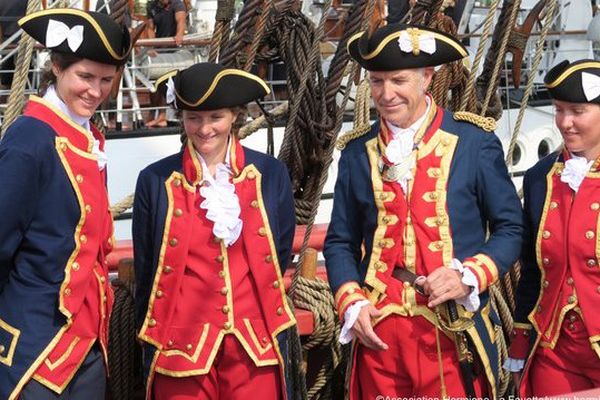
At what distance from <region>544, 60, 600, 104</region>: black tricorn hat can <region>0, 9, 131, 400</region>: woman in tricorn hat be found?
1.28 metres

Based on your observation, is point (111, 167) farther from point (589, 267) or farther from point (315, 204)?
point (589, 267)

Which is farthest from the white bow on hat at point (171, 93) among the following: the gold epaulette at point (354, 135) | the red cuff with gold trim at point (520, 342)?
the red cuff with gold trim at point (520, 342)

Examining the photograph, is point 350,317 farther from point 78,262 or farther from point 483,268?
point 78,262

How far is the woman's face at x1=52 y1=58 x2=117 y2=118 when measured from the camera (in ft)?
10.4

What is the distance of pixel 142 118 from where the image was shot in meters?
9.89

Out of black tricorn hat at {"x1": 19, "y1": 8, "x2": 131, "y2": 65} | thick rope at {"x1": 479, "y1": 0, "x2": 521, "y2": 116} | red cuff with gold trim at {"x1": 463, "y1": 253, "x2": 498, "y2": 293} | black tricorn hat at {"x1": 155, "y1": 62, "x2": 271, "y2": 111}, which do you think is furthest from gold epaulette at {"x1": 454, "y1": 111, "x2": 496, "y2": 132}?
thick rope at {"x1": 479, "y1": 0, "x2": 521, "y2": 116}

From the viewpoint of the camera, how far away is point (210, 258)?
333cm

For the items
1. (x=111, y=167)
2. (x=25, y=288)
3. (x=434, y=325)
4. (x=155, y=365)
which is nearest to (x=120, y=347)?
(x=155, y=365)

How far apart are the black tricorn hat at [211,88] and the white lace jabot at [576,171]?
0.94 metres

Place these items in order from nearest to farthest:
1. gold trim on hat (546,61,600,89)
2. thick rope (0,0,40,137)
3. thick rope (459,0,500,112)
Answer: gold trim on hat (546,61,600,89), thick rope (0,0,40,137), thick rope (459,0,500,112)

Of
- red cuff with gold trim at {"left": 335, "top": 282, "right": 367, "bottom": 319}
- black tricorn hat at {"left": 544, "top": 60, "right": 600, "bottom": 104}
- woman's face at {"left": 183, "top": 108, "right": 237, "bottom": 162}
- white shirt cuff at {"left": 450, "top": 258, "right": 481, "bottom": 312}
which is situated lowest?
red cuff with gold trim at {"left": 335, "top": 282, "right": 367, "bottom": 319}

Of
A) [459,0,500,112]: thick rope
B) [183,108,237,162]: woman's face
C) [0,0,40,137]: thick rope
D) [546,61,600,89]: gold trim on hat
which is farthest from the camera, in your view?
[459,0,500,112]: thick rope

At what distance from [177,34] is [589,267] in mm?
6419

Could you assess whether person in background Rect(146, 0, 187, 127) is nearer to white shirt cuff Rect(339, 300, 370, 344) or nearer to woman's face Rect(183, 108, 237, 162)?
woman's face Rect(183, 108, 237, 162)
